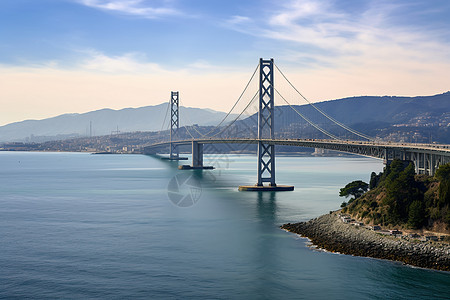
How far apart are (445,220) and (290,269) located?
11.1m

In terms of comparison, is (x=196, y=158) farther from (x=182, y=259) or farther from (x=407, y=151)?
(x=182, y=259)

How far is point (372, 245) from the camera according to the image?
3356 centimetres

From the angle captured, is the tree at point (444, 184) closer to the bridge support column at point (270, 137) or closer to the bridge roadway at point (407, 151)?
the bridge roadway at point (407, 151)

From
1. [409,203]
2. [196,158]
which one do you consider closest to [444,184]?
[409,203]

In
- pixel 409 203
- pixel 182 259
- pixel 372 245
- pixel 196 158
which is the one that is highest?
pixel 196 158

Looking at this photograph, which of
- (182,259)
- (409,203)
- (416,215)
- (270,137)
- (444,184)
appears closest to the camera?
(182,259)

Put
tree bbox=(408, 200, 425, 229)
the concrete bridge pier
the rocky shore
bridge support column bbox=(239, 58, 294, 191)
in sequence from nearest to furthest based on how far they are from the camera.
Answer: the rocky shore < tree bbox=(408, 200, 425, 229) < bridge support column bbox=(239, 58, 294, 191) < the concrete bridge pier

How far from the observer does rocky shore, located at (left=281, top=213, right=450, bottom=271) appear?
3050 cm

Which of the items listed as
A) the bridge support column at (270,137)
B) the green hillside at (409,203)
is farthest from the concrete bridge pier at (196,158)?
the green hillside at (409,203)

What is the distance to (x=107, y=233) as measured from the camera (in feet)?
134

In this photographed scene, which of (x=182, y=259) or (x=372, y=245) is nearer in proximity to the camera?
(x=182, y=259)

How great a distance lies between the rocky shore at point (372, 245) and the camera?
1201 inches

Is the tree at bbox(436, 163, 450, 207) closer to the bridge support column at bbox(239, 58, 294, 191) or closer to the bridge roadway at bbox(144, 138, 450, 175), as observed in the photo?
the bridge roadway at bbox(144, 138, 450, 175)

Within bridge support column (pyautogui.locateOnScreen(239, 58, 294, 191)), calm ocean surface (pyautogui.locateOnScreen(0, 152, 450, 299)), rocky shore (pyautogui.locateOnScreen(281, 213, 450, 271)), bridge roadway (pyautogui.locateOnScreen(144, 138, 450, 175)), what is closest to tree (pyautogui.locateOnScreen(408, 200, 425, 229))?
rocky shore (pyautogui.locateOnScreen(281, 213, 450, 271))
